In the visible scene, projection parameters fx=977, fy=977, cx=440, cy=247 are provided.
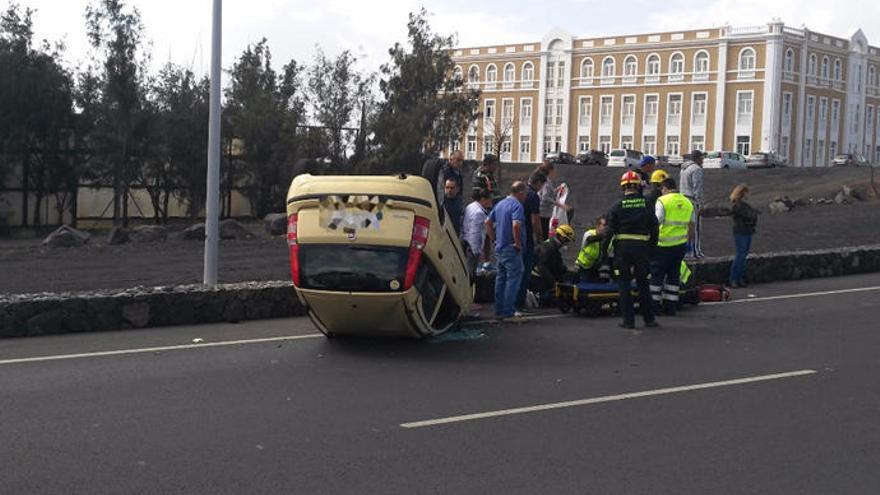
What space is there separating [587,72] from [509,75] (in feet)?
28.3

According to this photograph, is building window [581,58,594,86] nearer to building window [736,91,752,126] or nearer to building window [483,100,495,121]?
building window [483,100,495,121]

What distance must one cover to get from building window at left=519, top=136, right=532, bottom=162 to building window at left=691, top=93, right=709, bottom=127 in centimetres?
1674

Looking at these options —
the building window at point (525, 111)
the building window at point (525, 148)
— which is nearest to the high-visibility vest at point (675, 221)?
the building window at point (525, 148)

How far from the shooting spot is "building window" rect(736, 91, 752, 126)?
275 feet

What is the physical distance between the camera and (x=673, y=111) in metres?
88.5

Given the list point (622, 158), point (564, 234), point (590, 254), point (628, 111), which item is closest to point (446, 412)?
point (590, 254)

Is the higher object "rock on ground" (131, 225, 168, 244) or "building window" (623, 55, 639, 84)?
"building window" (623, 55, 639, 84)

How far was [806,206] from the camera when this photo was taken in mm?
37281

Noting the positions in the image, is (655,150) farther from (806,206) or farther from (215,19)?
(215,19)

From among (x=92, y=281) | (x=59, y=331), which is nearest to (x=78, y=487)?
(x=59, y=331)

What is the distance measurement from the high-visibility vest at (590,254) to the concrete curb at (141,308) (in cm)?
376

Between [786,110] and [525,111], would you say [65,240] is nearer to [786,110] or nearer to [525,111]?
[786,110]

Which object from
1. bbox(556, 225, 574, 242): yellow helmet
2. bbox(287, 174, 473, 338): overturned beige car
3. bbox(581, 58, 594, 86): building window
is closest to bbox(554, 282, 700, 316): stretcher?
bbox(556, 225, 574, 242): yellow helmet

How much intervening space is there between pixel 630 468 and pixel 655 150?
282 feet
